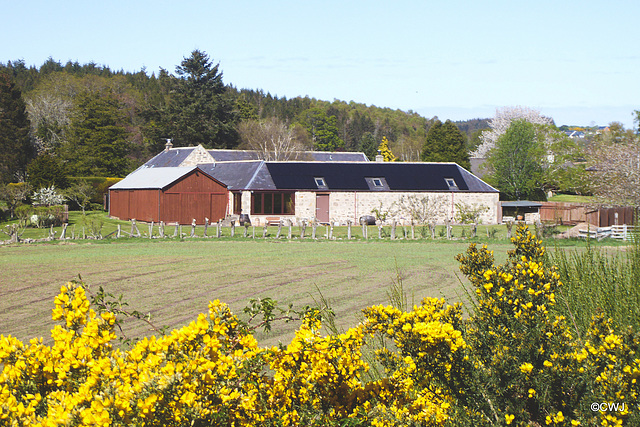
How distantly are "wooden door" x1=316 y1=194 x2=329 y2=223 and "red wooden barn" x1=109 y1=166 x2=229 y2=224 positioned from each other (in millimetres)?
6218

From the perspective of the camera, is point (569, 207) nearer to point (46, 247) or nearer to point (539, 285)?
point (46, 247)

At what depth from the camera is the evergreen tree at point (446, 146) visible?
73.4 meters

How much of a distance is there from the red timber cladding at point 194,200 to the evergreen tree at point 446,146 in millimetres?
37758

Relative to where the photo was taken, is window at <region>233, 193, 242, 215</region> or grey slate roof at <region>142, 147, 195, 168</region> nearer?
window at <region>233, 193, 242, 215</region>

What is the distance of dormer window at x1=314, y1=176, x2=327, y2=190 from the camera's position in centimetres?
4281

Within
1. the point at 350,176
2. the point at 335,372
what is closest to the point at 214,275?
the point at 335,372

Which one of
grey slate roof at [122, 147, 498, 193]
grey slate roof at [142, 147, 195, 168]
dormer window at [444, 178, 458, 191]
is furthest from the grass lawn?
grey slate roof at [142, 147, 195, 168]

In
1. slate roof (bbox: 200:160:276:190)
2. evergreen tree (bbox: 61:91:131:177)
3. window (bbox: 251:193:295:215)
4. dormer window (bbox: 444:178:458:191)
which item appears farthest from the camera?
evergreen tree (bbox: 61:91:131:177)

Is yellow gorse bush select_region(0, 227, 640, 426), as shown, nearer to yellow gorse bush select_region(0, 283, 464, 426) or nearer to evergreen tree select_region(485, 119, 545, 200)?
yellow gorse bush select_region(0, 283, 464, 426)

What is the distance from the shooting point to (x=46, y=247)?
25.7 m

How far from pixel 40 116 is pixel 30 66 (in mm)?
73309

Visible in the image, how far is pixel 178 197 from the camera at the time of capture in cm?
4091

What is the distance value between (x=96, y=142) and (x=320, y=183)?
30.2m

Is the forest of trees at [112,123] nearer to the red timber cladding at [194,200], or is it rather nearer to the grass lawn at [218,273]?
the red timber cladding at [194,200]
